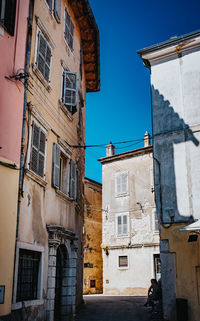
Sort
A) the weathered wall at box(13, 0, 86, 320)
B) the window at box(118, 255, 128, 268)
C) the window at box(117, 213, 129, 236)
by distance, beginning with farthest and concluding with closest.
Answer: the window at box(117, 213, 129, 236), the window at box(118, 255, 128, 268), the weathered wall at box(13, 0, 86, 320)

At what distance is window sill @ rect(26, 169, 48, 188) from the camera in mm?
8870

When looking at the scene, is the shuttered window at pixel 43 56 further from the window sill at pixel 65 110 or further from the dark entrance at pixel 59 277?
the dark entrance at pixel 59 277

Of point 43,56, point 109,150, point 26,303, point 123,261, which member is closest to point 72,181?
point 43,56

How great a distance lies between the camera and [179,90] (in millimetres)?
12641

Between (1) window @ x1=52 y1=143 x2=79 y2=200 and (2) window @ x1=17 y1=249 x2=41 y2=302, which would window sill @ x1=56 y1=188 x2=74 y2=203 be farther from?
(2) window @ x1=17 y1=249 x2=41 y2=302

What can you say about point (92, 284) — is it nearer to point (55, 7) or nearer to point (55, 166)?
point (55, 166)

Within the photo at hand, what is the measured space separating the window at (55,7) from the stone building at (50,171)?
3cm

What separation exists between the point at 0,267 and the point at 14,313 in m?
1.23

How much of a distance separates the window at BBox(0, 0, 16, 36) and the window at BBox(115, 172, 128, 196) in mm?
18401

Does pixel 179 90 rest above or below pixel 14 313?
above

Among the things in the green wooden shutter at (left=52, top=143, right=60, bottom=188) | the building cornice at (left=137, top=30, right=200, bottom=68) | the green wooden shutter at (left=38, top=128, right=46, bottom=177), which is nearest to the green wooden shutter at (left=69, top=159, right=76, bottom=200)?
the green wooden shutter at (left=52, top=143, right=60, bottom=188)

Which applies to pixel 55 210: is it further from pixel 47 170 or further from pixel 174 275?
pixel 174 275

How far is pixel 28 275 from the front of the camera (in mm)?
8883

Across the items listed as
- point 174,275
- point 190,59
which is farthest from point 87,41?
point 174,275
